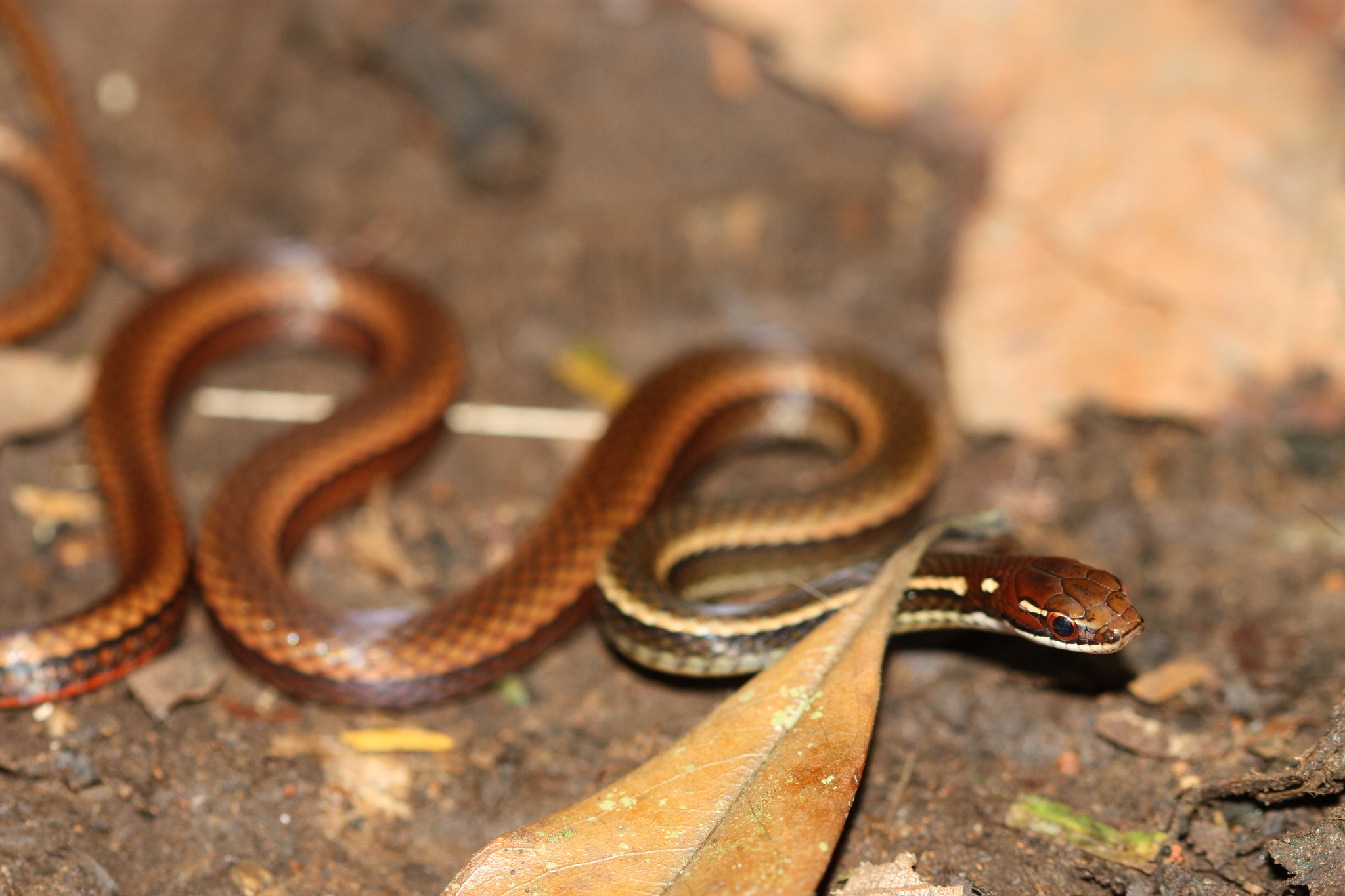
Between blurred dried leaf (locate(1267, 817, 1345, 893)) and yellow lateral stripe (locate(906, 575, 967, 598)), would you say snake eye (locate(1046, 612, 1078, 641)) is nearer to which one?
yellow lateral stripe (locate(906, 575, 967, 598))

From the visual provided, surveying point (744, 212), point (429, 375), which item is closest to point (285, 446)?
point (429, 375)

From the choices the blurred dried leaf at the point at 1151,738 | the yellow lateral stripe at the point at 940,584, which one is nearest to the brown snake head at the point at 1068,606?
the yellow lateral stripe at the point at 940,584

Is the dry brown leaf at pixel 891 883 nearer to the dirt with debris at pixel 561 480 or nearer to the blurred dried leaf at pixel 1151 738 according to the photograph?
the dirt with debris at pixel 561 480

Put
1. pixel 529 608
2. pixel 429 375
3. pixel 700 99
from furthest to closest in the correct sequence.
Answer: pixel 700 99 → pixel 429 375 → pixel 529 608

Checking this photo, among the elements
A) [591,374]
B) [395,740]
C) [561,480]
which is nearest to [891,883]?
[395,740]

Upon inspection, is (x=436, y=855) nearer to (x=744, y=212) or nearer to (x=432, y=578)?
(x=432, y=578)

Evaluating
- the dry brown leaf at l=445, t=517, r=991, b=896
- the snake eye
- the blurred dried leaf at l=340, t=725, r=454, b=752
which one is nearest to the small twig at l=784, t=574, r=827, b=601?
the dry brown leaf at l=445, t=517, r=991, b=896

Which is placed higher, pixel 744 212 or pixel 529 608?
pixel 744 212
